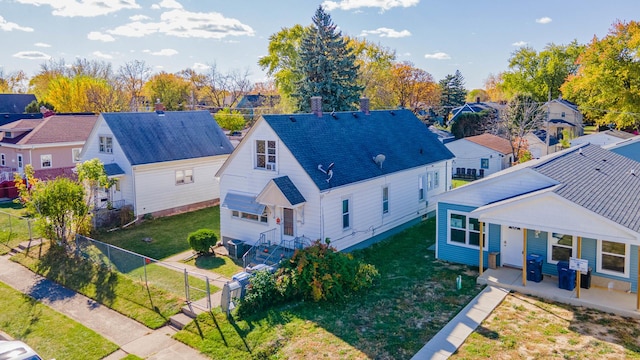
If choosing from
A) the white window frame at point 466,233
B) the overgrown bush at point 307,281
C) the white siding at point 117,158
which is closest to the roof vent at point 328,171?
the overgrown bush at point 307,281

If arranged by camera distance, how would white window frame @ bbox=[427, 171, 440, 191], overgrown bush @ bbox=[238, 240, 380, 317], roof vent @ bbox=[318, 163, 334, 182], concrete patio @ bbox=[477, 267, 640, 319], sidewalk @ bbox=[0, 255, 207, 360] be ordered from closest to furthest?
sidewalk @ bbox=[0, 255, 207, 360] < concrete patio @ bbox=[477, 267, 640, 319] < overgrown bush @ bbox=[238, 240, 380, 317] < roof vent @ bbox=[318, 163, 334, 182] < white window frame @ bbox=[427, 171, 440, 191]

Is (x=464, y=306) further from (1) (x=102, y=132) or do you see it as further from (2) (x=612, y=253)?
(1) (x=102, y=132)

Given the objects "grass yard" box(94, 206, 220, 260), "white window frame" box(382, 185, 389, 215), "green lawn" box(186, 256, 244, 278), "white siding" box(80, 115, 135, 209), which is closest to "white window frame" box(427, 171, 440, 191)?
"white window frame" box(382, 185, 389, 215)

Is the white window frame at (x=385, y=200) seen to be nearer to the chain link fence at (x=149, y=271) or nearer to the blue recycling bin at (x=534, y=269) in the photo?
the blue recycling bin at (x=534, y=269)

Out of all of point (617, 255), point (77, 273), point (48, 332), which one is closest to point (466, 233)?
point (617, 255)

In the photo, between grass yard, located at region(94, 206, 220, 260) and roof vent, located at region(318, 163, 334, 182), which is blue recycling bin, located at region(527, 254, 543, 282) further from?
grass yard, located at region(94, 206, 220, 260)

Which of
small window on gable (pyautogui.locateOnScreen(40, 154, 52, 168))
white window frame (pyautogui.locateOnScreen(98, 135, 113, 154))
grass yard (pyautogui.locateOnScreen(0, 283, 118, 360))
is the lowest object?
grass yard (pyautogui.locateOnScreen(0, 283, 118, 360))
